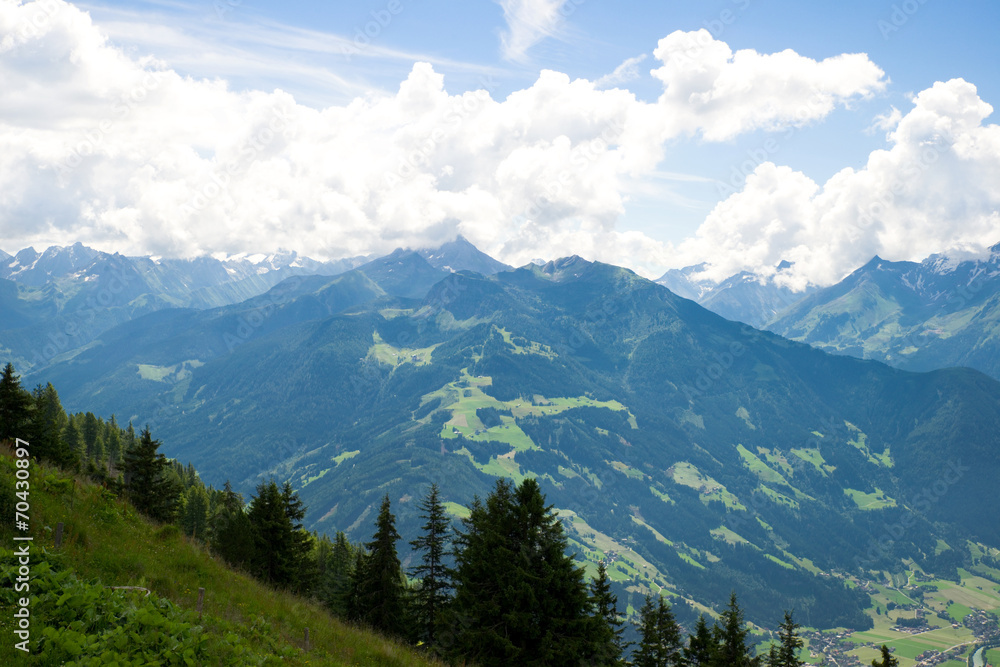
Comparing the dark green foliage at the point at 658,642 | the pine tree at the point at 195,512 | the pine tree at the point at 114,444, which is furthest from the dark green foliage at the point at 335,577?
the pine tree at the point at 114,444

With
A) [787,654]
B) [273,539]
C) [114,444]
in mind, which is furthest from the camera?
[114,444]

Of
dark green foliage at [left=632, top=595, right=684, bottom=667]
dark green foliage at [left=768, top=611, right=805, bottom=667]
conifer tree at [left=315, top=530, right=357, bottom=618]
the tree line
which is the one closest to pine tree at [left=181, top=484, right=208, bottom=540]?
the tree line

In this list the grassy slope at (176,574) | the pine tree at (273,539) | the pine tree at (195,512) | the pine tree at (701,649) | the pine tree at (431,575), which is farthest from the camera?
the pine tree at (195,512)

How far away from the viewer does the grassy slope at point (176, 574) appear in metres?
16.1

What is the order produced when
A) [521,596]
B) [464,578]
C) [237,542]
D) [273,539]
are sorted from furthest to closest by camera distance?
1. [273,539]
2. [237,542]
3. [464,578]
4. [521,596]

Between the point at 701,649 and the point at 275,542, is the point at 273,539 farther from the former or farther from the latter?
the point at 701,649

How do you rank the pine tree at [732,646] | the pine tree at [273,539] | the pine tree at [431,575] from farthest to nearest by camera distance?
the pine tree at [273,539], the pine tree at [732,646], the pine tree at [431,575]

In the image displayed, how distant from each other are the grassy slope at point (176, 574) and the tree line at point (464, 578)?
4.07 metres

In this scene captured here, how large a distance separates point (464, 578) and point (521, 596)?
9.30 feet

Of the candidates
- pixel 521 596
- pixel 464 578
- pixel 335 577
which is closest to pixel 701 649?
pixel 521 596

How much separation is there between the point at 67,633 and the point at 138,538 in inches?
416

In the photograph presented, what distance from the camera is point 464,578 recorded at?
23906 millimetres

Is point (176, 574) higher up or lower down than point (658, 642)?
higher up

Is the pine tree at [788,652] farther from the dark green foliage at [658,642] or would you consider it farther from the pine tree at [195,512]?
the pine tree at [195,512]
